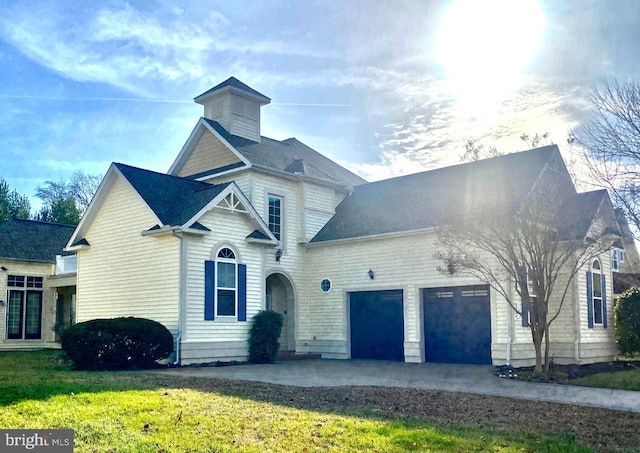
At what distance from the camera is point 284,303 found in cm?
2398

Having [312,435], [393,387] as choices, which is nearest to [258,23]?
[393,387]

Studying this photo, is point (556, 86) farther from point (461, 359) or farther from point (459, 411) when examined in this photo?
point (459, 411)

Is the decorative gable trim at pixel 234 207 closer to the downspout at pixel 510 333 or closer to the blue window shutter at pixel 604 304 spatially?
the downspout at pixel 510 333

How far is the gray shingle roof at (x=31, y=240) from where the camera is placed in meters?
26.2

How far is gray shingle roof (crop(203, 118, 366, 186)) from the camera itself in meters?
23.1

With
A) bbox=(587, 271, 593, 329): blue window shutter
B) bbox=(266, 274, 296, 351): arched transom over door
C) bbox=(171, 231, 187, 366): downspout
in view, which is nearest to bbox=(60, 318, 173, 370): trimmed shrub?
bbox=(171, 231, 187, 366): downspout

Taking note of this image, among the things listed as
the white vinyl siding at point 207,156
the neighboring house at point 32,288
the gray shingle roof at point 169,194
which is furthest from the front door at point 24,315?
the gray shingle roof at point 169,194

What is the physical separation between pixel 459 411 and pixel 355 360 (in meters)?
12.0

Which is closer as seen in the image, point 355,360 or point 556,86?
point 556,86

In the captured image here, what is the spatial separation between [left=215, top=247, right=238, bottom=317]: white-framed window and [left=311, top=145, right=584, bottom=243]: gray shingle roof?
15.8 feet

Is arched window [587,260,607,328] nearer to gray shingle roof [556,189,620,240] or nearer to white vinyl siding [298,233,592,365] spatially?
white vinyl siding [298,233,592,365]

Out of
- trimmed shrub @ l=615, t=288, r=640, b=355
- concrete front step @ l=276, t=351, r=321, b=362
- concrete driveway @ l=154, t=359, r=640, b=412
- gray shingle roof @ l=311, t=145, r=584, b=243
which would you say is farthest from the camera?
concrete front step @ l=276, t=351, r=321, b=362

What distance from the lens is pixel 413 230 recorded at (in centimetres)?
2045

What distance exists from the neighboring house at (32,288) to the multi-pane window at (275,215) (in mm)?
8586
